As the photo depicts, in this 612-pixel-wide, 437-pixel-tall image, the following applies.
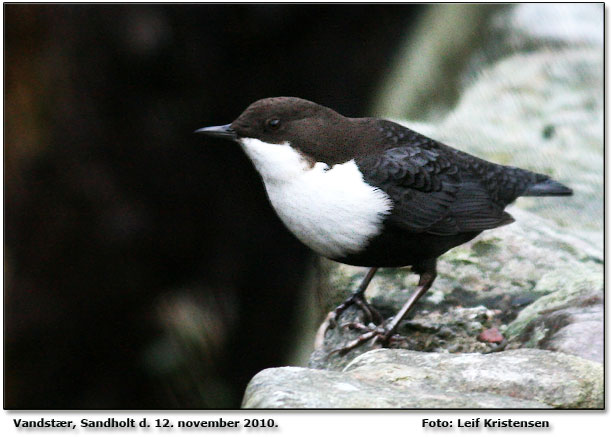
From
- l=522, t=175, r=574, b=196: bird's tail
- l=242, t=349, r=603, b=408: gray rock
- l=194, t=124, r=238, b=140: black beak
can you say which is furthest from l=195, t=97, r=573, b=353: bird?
l=242, t=349, r=603, b=408: gray rock

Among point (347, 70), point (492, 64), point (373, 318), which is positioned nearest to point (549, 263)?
point (373, 318)

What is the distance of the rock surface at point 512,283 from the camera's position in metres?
2.67

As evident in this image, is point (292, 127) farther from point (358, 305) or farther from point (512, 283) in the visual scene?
point (512, 283)

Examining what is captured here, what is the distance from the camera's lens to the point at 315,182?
2.96m

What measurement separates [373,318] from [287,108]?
3.92 ft

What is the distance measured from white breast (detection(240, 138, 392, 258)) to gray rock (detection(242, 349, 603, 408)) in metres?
0.48

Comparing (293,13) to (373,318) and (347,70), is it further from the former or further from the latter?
(373,318)

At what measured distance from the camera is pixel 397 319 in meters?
3.42

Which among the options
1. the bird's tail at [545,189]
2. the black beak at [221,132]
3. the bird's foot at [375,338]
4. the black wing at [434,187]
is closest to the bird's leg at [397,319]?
the bird's foot at [375,338]

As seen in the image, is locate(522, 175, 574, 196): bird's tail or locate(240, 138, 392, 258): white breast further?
locate(522, 175, 574, 196): bird's tail

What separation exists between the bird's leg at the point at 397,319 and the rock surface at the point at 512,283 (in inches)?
2.0

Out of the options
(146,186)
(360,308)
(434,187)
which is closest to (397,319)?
(360,308)

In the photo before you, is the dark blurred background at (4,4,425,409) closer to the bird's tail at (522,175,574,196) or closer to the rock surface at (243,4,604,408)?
the rock surface at (243,4,604,408)

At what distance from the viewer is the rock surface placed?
2.67 meters
